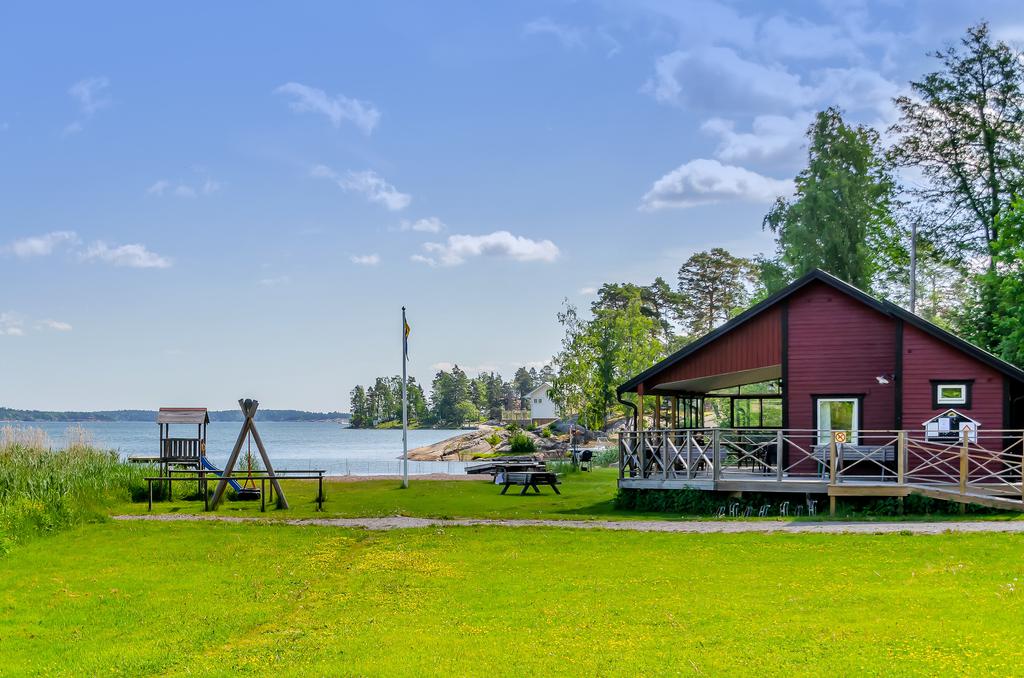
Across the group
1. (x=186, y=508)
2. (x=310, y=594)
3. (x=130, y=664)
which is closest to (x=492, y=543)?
(x=310, y=594)

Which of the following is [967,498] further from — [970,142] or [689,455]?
[970,142]

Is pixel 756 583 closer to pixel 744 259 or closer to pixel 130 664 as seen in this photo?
pixel 130 664

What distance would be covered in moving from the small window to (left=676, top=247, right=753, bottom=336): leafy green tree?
5996 centimetres

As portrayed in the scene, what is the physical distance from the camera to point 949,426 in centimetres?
2064

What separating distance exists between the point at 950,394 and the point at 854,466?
271 cm

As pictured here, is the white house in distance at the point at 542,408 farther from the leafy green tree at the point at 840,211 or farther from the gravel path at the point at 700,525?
the gravel path at the point at 700,525

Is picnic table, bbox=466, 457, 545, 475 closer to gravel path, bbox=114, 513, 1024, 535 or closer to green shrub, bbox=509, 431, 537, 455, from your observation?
gravel path, bbox=114, 513, 1024, 535

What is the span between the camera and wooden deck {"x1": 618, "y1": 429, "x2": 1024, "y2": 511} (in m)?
18.8

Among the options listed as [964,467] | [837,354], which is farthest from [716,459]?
[964,467]

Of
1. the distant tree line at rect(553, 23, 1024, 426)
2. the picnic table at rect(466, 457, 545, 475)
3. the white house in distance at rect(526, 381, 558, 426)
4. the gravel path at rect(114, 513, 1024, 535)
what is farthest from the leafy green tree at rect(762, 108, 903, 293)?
the white house in distance at rect(526, 381, 558, 426)

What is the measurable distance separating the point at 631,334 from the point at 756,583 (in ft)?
129

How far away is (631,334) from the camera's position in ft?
165

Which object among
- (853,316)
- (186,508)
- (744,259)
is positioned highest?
(744,259)

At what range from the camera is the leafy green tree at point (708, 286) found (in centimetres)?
8175
